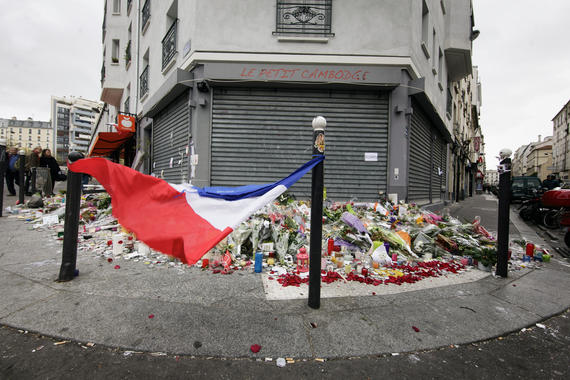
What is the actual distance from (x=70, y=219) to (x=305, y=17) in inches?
276

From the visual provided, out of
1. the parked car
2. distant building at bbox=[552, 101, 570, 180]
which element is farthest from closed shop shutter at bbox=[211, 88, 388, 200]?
distant building at bbox=[552, 101, 570, 180]

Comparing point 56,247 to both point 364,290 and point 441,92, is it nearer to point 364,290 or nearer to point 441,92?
point 364,290

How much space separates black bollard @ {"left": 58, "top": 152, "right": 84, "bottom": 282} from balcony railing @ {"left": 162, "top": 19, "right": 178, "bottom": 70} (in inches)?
272

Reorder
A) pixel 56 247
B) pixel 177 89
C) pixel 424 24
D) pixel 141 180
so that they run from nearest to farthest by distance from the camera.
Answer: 1. pixel 141 180
2. pixel 56 247
3. pixel 177 89
4. pixel 424 24

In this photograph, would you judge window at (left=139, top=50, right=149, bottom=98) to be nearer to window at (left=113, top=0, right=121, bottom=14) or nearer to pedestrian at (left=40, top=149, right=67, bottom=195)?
pedestrian at (left=40, top=149, right=67, bottom=195)

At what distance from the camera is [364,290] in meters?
3.16

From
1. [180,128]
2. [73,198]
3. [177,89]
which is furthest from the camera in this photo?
[180,128]

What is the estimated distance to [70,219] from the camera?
3090 millimetres

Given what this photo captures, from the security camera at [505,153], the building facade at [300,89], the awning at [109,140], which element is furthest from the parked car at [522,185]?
the awning at [109,140]

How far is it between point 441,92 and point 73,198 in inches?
536

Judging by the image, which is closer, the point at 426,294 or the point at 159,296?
the point at 159,296

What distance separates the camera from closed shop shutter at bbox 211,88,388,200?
741 cm

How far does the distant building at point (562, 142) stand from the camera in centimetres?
5241

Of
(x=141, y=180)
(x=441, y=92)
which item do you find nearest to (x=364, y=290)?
(x=141, y=180)
